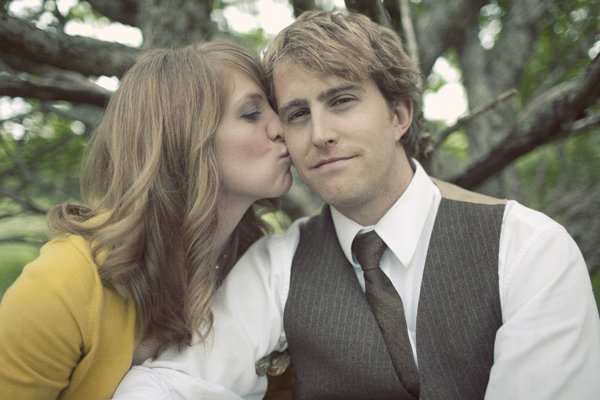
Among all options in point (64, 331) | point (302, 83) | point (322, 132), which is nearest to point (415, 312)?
point (322, 132)

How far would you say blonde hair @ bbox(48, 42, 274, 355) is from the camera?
179 centimetres

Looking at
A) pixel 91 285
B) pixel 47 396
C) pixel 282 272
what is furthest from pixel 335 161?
pixel 47 396

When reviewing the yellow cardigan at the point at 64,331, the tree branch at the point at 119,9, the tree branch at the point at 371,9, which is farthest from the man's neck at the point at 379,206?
the tree branch at the point at 119,9

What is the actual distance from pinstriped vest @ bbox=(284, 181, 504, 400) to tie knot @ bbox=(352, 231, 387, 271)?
0.24 ft

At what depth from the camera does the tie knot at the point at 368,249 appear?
71.6 inches

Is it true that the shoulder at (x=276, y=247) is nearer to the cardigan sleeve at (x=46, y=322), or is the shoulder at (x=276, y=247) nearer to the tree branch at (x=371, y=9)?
the cardigan sleeve at (x=46, y=322)

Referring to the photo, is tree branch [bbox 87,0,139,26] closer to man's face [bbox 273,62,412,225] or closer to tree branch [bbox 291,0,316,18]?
tree branch [bbox 291,0,316,18]

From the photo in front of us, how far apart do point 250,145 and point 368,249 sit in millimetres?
707

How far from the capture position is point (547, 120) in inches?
90.4

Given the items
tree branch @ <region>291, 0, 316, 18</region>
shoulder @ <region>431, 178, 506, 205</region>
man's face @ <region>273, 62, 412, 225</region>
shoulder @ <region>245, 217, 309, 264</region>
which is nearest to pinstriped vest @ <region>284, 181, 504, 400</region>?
shoulder @ <region>431, 178, 506, 205</region>

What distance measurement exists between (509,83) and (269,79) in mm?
2619

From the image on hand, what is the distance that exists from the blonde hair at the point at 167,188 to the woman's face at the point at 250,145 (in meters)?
0.05

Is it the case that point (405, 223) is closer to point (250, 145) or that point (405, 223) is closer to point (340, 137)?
point (340, 137)

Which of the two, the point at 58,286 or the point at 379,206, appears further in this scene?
the point at 379,206
